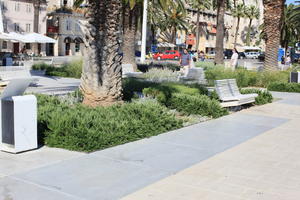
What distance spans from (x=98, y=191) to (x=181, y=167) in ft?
5.29

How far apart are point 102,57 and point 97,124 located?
2.73 m

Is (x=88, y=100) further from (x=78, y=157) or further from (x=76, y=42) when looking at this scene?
(x=76, y=42)

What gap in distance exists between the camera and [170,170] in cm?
625

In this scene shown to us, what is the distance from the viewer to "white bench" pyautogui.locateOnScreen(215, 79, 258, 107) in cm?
1208

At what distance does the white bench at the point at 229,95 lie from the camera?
12078 millimetres

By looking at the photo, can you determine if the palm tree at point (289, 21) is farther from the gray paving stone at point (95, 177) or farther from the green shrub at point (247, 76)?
the gray paving stone at point (95, 177)

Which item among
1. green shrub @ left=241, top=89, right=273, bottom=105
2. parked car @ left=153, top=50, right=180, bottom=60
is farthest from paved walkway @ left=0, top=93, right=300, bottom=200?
parked car @ left=153, top=50, right=180, bottom=60

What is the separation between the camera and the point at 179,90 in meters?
12.4

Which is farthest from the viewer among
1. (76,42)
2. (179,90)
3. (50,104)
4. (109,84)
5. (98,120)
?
(76,42)

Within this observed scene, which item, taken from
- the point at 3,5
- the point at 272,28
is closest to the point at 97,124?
the point at 272,28

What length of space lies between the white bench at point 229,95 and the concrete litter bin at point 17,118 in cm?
631

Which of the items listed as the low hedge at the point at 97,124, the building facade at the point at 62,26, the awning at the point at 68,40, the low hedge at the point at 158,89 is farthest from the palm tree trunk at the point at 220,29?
the awning at the point at 68,40

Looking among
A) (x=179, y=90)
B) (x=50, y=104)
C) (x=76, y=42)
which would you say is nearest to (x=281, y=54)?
(x=76, y=42)

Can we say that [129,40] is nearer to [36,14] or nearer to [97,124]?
[97,124]
